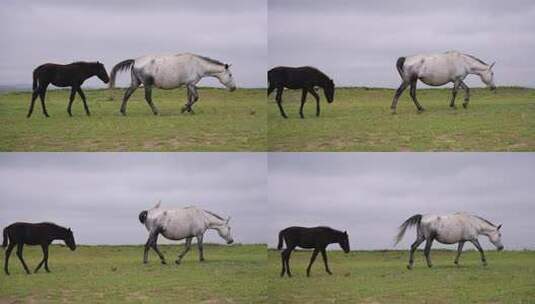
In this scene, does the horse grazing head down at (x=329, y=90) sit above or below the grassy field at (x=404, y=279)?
above

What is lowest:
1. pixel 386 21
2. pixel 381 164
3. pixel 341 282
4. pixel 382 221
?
pixel 341 282

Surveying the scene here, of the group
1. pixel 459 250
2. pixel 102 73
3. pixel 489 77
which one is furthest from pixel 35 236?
pixel 489 77

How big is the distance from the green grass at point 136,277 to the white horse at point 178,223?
0.35ft

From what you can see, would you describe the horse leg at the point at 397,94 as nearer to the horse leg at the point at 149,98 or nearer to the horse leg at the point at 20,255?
the horse leg at the point at 149,98

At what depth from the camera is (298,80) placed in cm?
761

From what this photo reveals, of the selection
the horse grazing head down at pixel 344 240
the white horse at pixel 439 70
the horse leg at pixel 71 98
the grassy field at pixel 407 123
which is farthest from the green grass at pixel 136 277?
the white horse at pixel 439 70

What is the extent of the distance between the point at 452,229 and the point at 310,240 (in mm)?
1152

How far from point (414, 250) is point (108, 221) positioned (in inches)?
97.6

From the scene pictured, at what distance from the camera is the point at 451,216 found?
7.46 metres

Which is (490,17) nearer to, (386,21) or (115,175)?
(386,21)

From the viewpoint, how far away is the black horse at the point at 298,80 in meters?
7.54

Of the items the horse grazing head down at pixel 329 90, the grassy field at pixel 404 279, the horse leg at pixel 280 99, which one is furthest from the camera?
the horse grazing head down at pixel 329 90

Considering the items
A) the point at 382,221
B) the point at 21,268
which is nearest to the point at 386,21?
the point at 382,221

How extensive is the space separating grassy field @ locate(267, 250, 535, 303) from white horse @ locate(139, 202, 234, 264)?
0.49 meters
